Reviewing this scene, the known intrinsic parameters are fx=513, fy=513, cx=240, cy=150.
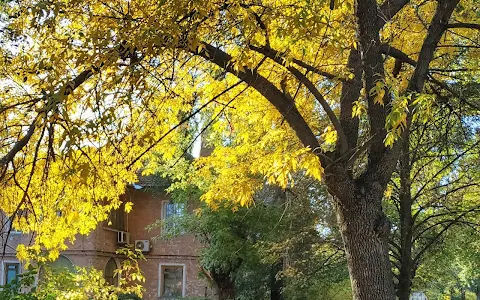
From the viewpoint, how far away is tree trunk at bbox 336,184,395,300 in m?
4.96

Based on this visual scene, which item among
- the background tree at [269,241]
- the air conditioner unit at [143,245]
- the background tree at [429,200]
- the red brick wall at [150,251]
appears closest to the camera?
the background tree at [429,200]

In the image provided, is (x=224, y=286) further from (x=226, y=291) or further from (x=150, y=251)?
(x=150, y=251)

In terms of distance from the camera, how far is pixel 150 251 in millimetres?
22156

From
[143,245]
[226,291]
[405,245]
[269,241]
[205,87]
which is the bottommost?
[226,291]

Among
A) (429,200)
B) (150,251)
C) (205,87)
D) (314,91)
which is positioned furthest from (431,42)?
(150,251)

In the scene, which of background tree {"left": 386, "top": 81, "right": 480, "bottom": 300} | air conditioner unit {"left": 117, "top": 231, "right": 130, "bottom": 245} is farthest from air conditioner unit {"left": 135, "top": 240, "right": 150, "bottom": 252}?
background tree {"left": 386, "top": 81, "right": 480, "bottom": 300}

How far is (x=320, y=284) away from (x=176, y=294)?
985 cm

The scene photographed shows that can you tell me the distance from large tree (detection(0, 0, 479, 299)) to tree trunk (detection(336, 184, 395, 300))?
0.03 ft

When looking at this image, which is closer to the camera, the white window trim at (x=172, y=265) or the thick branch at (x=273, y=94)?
the thick branch at (x=273, y=94)

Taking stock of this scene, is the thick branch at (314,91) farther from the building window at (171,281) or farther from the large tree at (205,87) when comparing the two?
the building window at (171,281)

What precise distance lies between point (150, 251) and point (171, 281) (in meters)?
1.58

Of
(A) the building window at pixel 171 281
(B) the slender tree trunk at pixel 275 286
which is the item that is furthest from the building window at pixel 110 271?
(B) the slender tree trunk at pixel 275 286

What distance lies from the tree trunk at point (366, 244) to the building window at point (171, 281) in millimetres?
17609

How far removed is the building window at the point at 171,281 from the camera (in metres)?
21.9
